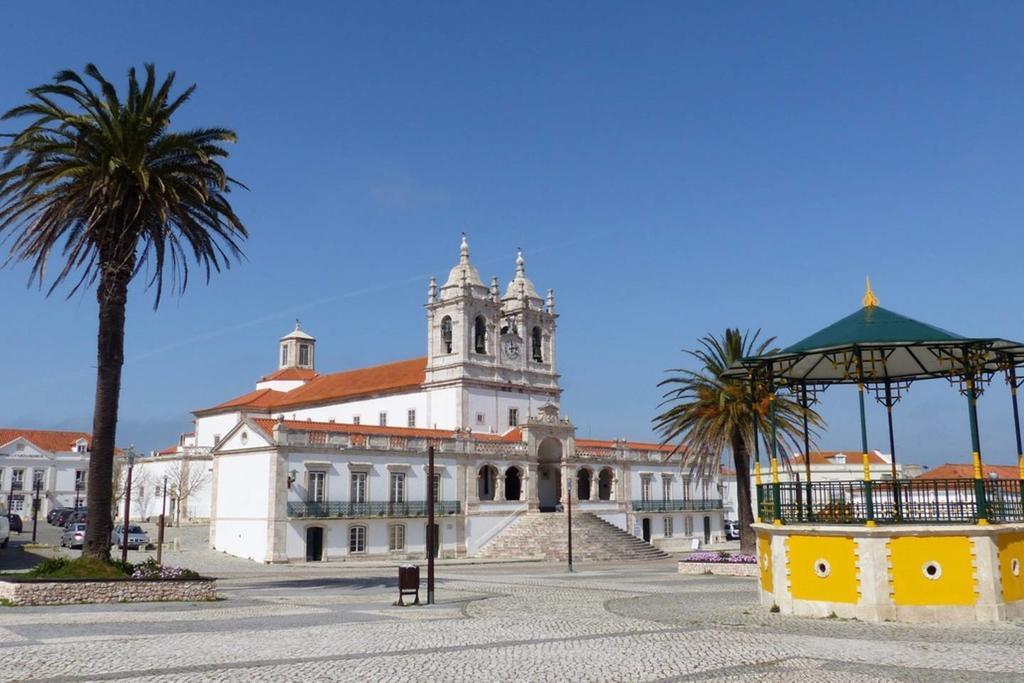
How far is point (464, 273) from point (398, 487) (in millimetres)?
23397

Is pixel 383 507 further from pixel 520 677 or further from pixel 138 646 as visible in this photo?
pixel 520 677

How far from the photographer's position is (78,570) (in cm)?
2388

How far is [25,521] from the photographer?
82.2 m

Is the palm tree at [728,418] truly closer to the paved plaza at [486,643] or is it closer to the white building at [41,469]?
the paved plaza at [486,643]

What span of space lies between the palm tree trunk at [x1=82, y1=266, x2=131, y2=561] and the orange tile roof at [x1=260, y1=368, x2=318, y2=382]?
6366 centimetres

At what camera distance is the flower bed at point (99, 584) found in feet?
74.0

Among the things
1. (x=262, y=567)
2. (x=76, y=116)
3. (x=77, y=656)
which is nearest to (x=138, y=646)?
(x=77, y=656)

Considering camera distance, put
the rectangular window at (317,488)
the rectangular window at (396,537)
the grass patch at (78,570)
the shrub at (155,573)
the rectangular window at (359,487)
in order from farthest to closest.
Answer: the rectangular window at (396,537), the rectangular window at (359,487), the rectangular window at (317,488), the shrub at (155,573), the grass patch at (78,570)

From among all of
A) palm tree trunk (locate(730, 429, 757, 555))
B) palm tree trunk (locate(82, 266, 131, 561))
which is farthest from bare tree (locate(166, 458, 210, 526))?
palm tree trunk (locate(82, 266, 131, 561))

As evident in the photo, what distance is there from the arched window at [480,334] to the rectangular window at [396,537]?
69.8 feet

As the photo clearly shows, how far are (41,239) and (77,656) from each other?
47.6ft

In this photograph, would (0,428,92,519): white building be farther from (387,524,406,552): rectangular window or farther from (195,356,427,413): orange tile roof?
(387,524,406,552): rectangular window

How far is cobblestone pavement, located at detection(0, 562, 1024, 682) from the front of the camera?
1320 cm

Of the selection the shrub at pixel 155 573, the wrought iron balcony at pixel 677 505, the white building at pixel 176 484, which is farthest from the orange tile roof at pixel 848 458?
the shrub at pixel 155 573
